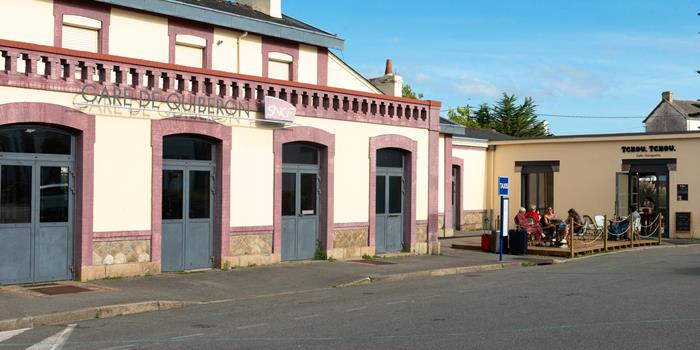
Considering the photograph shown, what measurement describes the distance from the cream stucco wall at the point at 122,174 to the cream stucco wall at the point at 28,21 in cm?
526

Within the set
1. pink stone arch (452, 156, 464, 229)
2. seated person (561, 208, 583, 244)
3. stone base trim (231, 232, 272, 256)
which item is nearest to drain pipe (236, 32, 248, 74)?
stone base trim (231, 232, 272, 256)

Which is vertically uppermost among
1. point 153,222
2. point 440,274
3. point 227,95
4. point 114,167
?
point 227,95

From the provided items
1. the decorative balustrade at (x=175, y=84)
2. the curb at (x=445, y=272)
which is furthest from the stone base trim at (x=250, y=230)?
the curb at (x=445, y=272)

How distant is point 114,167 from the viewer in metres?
15.6

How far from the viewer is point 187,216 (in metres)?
17.2

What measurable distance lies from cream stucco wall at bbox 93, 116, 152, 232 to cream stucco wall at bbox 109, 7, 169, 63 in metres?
5.82

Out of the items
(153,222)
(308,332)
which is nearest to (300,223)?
(153,222)

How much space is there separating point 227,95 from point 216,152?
50.3 inches

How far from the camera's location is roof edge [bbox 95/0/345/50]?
69.8ft

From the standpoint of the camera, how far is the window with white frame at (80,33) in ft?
65.7

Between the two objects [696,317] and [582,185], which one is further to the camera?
[582,185]

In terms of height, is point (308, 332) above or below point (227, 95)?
below

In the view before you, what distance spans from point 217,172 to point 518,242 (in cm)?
997

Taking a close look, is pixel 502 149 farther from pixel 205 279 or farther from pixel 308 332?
pixel 308 332
